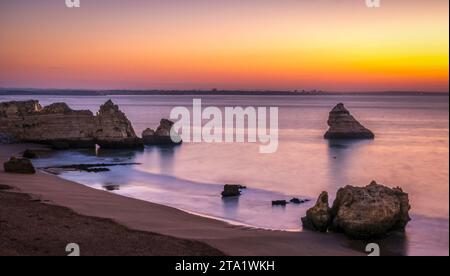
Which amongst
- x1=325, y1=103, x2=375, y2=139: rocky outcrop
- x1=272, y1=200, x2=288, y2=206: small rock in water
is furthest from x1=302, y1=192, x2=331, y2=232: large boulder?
x1=325, y1=103, x2=375, y2=139: rocky outcrop

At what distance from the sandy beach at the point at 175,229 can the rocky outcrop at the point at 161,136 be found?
3217 cm

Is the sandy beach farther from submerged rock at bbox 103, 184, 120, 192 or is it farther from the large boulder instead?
submerged rock at bbox 103, 184, 120, 192

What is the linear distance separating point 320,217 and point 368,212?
198 cm

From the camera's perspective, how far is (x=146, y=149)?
54.1 meters

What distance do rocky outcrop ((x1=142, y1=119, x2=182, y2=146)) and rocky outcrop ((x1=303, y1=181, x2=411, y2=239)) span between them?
40.3 m

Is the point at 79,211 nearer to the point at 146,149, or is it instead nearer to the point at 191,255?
the point at 191,255

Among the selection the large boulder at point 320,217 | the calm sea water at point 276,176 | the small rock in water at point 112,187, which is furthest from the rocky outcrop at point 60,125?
the large boulder at point 320,217

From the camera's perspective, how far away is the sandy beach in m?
15.5

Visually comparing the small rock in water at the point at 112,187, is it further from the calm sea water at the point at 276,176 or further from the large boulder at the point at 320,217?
the large boulder at the point at 320,217

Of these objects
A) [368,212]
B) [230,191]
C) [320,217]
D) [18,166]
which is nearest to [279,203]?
[230,191]
